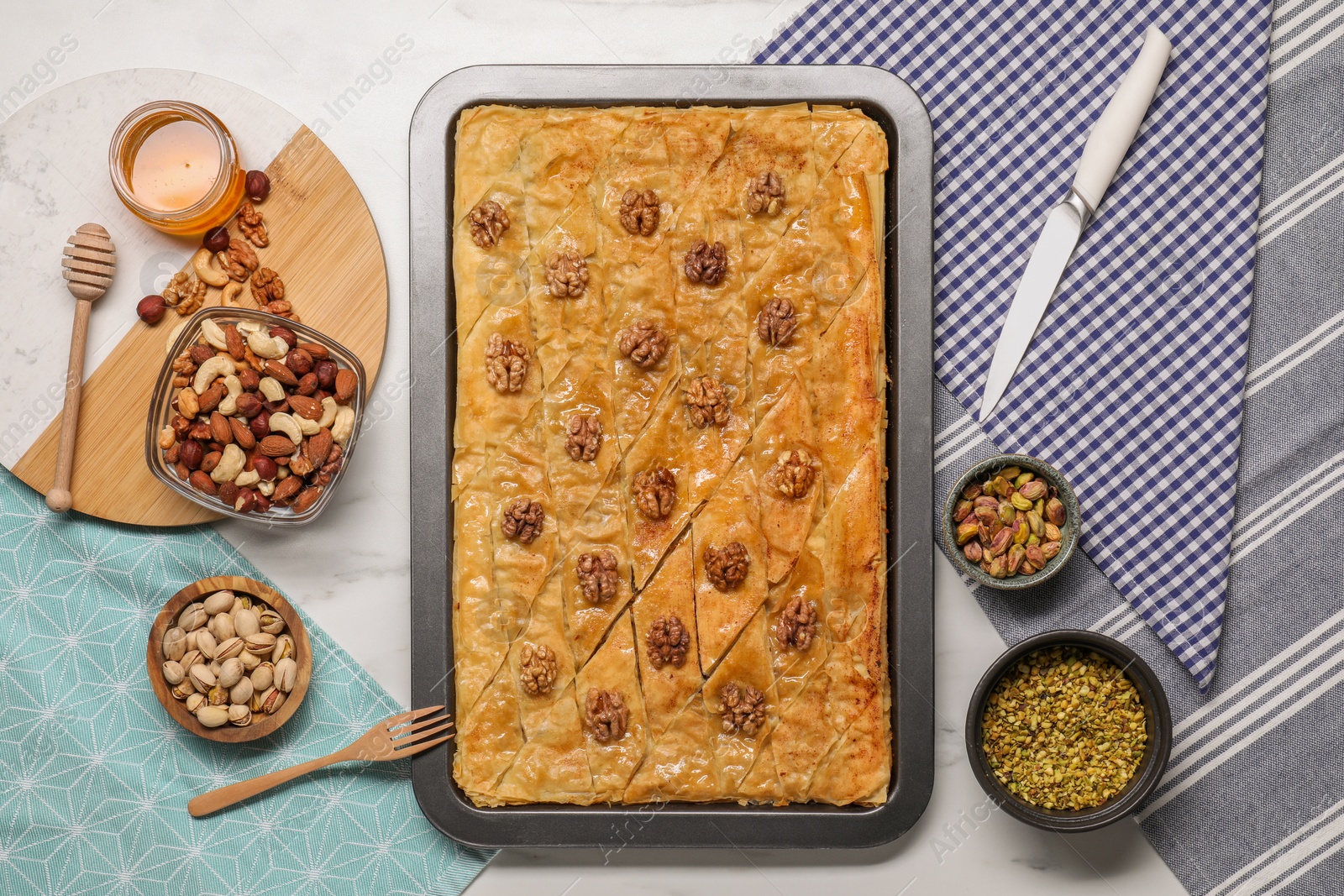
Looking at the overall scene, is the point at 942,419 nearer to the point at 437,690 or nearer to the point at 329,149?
the point at 437,690

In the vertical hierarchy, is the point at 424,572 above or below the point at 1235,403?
below

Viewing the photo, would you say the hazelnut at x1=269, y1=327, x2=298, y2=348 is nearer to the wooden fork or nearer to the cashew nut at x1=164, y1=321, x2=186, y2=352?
the cashew nut at x1=164, y1=321, x2=186, y2=352

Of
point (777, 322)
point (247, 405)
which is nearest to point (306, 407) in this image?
point (247, 405)

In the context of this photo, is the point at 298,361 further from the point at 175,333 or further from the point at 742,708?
the point at 742,708

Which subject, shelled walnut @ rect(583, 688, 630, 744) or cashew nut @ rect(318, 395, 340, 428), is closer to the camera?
shelled walnut @ rect(583, 688, 630, 744)

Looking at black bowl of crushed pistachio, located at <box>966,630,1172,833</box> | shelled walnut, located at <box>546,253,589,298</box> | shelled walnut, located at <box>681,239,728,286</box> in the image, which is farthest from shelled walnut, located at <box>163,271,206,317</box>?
black bowl of crushed pistachio, located at <box>966,630,1172,833</box>

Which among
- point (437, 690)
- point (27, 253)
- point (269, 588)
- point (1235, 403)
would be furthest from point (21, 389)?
point (1235, 403)
